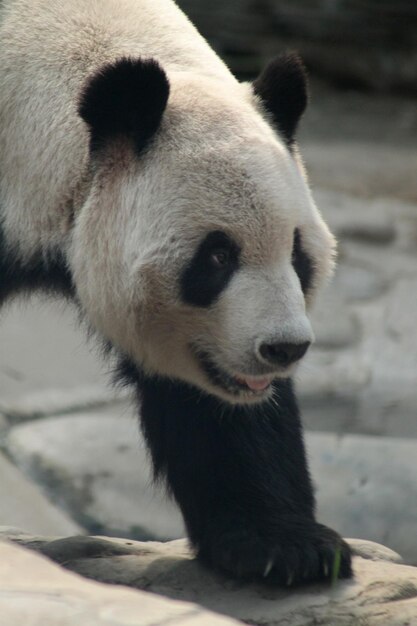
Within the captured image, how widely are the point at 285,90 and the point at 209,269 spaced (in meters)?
0.70

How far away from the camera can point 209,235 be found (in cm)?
357

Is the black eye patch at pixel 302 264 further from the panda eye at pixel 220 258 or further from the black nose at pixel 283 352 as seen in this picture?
the black nose at pixel 283 352

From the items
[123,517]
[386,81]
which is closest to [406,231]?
[386,81]

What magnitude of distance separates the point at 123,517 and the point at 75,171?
2660 millimetres

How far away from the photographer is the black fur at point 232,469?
12.8 feet

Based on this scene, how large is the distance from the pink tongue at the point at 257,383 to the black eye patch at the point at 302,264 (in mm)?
318

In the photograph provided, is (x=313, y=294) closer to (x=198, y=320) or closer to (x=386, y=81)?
(x=198, y=320)

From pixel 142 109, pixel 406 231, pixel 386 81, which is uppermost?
pixel 142 109

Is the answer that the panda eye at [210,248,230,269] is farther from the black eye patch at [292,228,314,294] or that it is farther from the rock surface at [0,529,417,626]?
the rock surface at [0,529,417,626]

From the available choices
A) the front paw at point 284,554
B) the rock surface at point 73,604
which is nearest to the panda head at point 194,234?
the front paw at point 284,554

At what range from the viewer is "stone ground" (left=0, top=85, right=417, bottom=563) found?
238 inches

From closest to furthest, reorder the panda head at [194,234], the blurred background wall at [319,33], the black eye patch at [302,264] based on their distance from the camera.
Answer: the panda head at [194,234] < the black eye patch at [302,264] < the blurred background wall at [319,33]

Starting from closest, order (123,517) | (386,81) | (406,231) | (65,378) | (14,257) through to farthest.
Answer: (14,257) → (123,517) → (65,378) → (406,231) → (386,81)

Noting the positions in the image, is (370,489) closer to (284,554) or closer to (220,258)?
(284,554)
